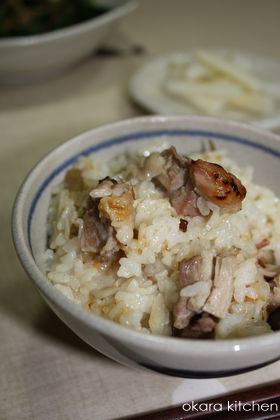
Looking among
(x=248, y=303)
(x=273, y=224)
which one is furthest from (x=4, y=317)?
(x=273, y=224)

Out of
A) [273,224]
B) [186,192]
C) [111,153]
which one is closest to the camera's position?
[186,192]

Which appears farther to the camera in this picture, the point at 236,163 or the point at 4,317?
the point at 236,163

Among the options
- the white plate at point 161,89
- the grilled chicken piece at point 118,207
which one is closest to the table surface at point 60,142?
the white plate at point 161,89

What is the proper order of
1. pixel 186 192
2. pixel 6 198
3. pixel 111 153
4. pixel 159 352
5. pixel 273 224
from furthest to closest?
pixel 6 198 → pixel 111 153 → pixel 273 224 → pixel 186 192 → pixel 159 352

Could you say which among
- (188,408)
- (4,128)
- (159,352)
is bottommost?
(4,128)

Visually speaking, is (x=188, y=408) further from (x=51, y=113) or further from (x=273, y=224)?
(x=51, y=113)

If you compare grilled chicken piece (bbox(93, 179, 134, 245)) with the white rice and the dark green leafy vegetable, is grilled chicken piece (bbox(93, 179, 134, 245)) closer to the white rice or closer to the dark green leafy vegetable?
the white rice

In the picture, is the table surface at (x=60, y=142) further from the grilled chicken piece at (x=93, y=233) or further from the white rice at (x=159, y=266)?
the grilled chicken piece at (x=93, y=233)
